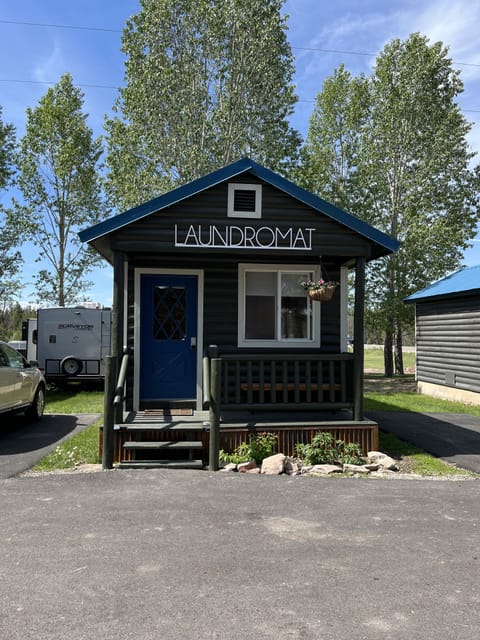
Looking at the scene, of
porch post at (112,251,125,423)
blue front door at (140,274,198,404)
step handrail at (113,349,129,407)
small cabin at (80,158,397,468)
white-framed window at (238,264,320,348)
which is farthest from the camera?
white-framed window at (238,264,320,348)

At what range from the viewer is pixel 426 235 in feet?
63.3

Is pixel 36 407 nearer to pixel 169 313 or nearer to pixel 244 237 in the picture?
pixel 169 313

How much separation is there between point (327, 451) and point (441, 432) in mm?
3504

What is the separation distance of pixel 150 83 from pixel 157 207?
13.5m

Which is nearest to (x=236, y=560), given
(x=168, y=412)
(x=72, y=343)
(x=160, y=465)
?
(x=160, y=465)

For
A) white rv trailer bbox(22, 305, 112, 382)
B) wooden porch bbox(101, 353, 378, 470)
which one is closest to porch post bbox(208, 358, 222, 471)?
wooden porch bbox(101, 353, 378, 470)

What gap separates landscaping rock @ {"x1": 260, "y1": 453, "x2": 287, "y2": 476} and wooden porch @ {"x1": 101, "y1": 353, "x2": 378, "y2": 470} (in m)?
0.54

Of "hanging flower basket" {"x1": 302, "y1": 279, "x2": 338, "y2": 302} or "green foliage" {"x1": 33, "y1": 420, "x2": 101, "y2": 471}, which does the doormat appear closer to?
"green foliage" {"x1": 33, "y1": 420, "x2": 101, "y2": 471}

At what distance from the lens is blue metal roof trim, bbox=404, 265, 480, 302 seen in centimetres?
1367

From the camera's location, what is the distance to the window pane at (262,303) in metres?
8.61

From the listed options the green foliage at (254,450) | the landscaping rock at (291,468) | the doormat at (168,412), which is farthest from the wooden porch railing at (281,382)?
the landscaping rock at (291,468)

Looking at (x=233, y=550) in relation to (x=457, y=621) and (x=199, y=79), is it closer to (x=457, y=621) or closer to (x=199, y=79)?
(x=457, y=621)

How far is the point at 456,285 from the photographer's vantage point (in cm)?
1466

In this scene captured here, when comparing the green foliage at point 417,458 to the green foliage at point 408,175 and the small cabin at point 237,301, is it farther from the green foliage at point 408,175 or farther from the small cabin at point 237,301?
the green foliage at point 408,175
